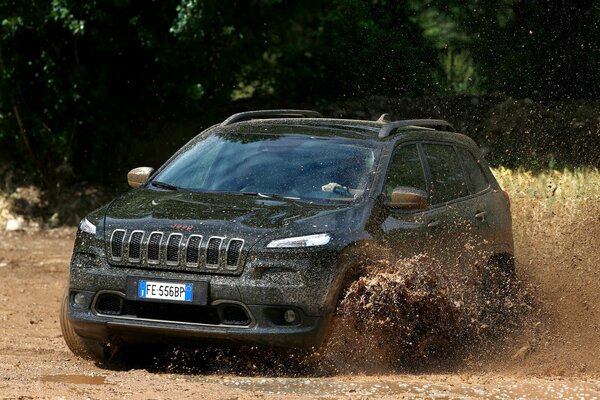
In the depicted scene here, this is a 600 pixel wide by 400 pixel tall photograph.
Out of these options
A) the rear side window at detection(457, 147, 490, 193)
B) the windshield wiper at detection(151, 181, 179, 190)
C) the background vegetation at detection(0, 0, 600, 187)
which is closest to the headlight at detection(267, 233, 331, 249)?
the windshield wiper at detection(151, 181, 179, 190)

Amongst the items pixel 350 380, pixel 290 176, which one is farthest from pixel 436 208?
pixel 350 380

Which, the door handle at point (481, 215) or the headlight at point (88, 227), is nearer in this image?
the headlight at point (88, 227)

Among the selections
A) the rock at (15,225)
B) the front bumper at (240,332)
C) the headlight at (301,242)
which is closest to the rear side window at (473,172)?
the headlight at (301,242)

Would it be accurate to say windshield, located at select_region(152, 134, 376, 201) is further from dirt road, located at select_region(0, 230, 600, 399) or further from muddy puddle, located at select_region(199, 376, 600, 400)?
muddy puddle, located at select_region(199, 376, 600, 400)

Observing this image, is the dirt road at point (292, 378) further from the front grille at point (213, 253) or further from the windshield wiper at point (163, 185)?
the windshield wiper at point (163, 185)

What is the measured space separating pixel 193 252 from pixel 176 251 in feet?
0.38

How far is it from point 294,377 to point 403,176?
181 cm

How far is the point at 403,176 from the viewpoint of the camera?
8.80m

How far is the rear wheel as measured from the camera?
328 inches

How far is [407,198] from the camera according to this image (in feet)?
27.1

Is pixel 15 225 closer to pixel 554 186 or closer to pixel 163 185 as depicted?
pixel 554 186

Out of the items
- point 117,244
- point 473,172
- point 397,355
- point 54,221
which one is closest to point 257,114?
point 473,172

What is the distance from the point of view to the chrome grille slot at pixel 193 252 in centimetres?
772

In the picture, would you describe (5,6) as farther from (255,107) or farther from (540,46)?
(540,46)
